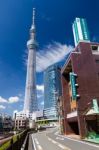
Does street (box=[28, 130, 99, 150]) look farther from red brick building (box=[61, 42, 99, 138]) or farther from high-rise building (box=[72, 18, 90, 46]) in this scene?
high-rise building (box=[72, 18, 90, 46])

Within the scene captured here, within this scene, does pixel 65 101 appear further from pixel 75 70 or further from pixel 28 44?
pixel 28 44

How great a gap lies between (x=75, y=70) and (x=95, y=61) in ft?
17.4

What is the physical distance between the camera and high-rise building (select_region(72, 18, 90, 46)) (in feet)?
134

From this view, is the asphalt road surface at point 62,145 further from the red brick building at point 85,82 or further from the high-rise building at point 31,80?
the high-rise building at point 31,80

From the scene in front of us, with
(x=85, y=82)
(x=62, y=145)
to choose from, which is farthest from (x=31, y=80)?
(x=62, y=145)

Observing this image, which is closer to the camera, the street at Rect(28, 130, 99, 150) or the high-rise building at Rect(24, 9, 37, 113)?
the street at Rect(28, 130, 99, 150)

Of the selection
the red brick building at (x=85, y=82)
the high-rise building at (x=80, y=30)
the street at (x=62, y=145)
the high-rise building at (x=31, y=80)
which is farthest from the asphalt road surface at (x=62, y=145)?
the high-rise building at (x=31, y=80)

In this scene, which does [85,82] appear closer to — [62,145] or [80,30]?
[80,30]

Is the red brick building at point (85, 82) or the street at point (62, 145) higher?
the red brick building at point (85, 82)

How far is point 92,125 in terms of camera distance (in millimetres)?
31266

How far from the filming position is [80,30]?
142 feet

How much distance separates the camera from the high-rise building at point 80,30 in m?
40.9

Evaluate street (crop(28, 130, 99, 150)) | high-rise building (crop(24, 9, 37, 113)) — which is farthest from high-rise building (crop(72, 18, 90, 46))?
high-rise building (crop(24, 9, 37, 113))

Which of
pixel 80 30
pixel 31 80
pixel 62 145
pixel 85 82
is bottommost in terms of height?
pixel 62 145
